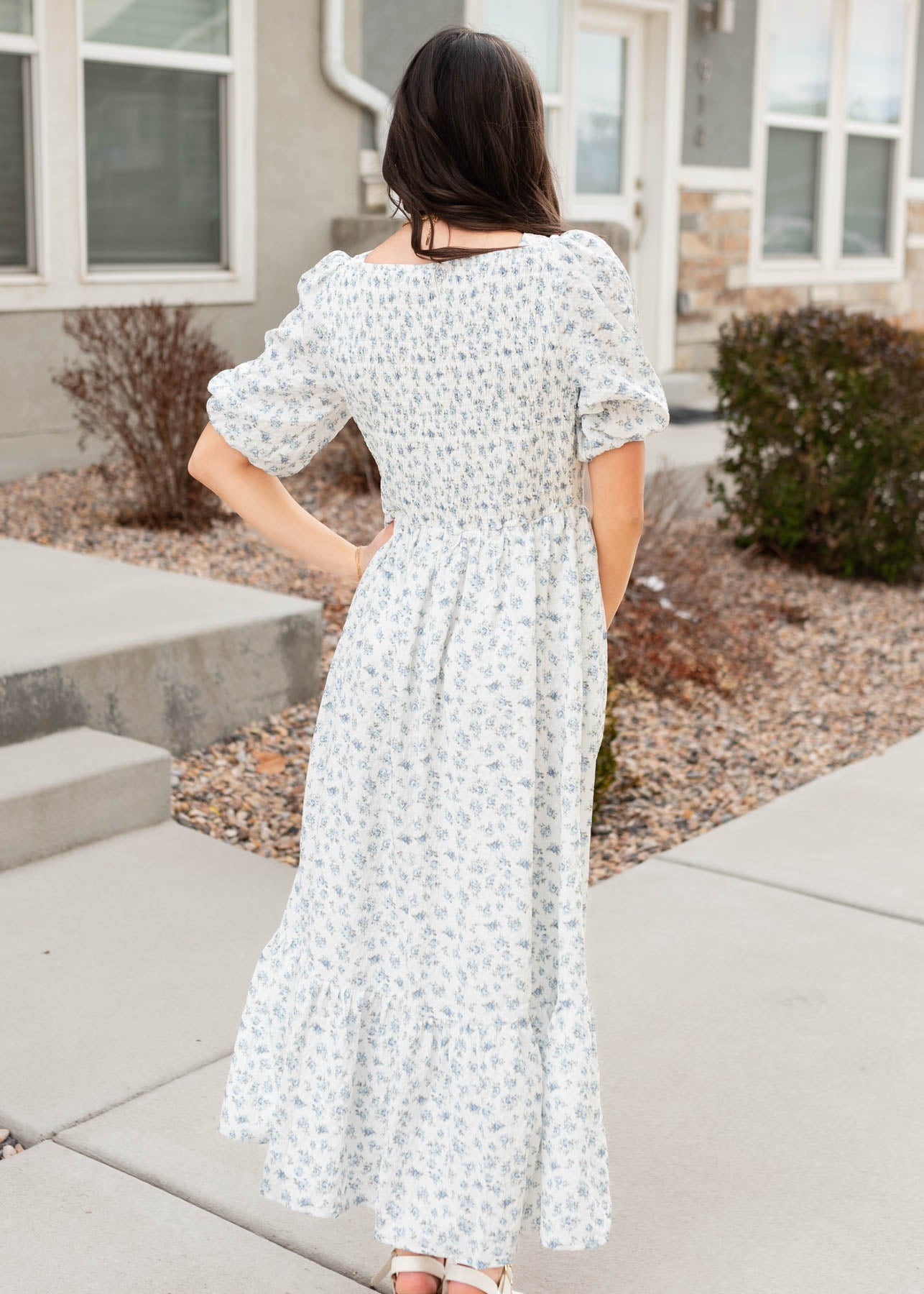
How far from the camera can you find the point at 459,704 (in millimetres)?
1891

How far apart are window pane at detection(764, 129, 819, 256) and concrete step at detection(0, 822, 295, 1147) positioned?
30.0 ft

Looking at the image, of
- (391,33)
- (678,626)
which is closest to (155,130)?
(391,33)

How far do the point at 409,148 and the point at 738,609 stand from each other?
14.5 ft

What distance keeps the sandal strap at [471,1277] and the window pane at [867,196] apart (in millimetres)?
Answer: 11493

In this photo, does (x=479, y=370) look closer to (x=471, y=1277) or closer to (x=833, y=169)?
(x=471, y=1277)

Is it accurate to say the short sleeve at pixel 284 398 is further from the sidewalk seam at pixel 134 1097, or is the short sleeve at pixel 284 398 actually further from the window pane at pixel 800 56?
the window pane at pixel 800 56

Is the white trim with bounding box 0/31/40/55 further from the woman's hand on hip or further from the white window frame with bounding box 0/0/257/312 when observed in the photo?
the woman's hand on hip

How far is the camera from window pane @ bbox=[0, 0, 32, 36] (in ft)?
21.4

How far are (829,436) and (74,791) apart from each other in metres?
4.08

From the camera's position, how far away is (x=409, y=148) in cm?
180

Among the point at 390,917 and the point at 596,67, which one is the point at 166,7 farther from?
the point at 390,917

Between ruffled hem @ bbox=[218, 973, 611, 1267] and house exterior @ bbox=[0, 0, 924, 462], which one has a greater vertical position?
house exterior @ bbox=[0, 0, 924, 462]

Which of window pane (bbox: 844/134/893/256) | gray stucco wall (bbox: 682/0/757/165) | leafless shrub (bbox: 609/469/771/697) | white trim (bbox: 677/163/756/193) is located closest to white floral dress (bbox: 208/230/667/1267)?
leafless shrub (bbox: 609/469/771/697)

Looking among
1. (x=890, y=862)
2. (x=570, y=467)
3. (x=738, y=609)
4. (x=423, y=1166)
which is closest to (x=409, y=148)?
(x=570, y=467)
